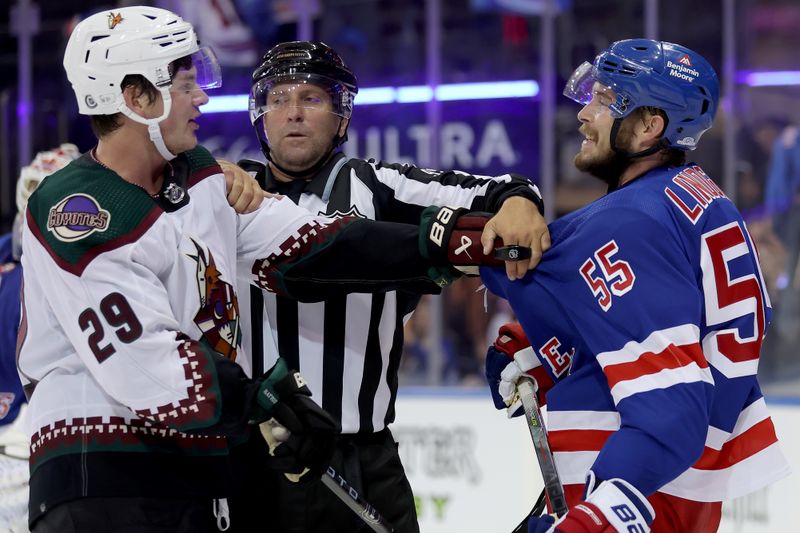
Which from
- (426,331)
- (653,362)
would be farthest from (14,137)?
(653,362)

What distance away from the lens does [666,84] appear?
83.2 inches

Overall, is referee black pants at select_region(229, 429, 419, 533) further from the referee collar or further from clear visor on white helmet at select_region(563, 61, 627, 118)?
clear visor on white helmet at select_region(563, 61, 627, 118)

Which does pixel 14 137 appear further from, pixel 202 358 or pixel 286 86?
pixel 202 358

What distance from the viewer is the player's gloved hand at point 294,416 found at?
2.04 metres

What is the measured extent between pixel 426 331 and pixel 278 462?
14.5ft

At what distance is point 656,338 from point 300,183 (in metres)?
1.12

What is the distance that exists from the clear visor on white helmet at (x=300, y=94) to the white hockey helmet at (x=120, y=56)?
1.94ft

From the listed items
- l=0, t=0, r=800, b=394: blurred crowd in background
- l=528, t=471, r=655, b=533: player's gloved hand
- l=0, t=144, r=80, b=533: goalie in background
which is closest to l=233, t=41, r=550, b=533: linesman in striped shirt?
l=528, t=471, r=655, b=533: player's gloved hand

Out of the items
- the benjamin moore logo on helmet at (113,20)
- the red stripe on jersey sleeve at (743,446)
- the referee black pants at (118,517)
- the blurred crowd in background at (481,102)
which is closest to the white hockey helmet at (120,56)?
the benjamin moore logo on helmet at (113,20)

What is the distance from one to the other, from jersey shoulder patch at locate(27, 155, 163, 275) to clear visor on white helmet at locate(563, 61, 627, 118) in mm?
889

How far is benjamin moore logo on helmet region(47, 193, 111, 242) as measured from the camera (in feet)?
6.25

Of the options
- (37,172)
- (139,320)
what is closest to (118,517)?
(139,320)

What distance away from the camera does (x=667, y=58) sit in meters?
2.13

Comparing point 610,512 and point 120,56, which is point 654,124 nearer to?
point 610,512
